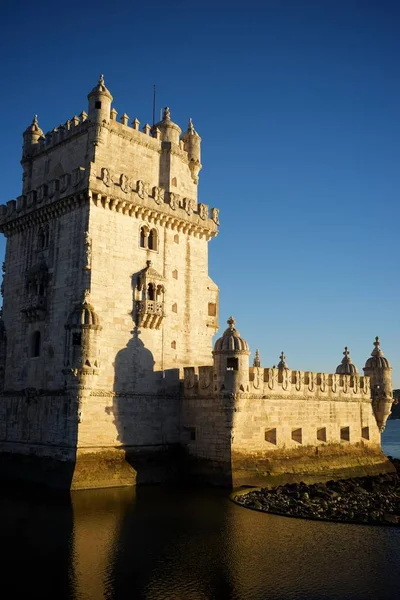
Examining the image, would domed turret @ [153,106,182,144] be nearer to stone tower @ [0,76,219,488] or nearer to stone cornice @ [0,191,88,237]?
stone tower @ [0,76,219,488]

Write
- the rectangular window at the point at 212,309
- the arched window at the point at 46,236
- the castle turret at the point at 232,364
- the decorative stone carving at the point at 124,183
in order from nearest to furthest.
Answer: the castle turret at the point at 232,364 < the decorative stone carving at the point at 124,183 < the arched window at the point at 46,236 < the rectangular window at the point at 212,309

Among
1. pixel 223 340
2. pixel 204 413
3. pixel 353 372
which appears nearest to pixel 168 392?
pixel 204 413

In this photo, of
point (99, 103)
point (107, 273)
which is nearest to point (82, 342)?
point (107, 273)

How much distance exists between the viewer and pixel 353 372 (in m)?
44.3

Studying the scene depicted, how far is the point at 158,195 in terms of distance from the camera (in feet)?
123

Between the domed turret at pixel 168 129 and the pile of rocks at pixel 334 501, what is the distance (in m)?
23.8

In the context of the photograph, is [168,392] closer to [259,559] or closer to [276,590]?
[259,559]

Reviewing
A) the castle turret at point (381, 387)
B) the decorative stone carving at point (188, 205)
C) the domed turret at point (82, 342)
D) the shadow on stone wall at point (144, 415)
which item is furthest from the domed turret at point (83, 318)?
the castle turret at point (381, 387)

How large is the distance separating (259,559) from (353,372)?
1037 inches

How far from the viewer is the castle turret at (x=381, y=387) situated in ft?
146

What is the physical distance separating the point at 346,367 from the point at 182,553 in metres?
27.3

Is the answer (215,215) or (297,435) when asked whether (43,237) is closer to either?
(215,215)

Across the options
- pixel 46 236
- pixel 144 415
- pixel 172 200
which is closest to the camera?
pixel 144 415

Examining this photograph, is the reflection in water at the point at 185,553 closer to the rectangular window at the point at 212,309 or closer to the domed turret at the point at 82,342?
the domed turret at the point at 82,342
